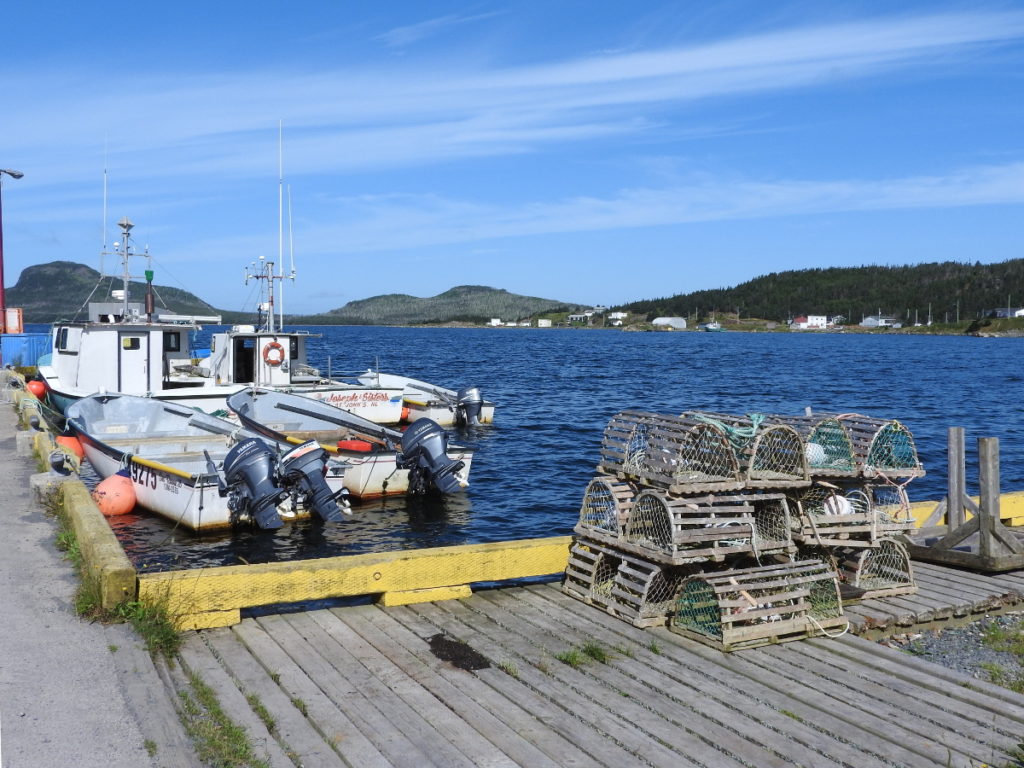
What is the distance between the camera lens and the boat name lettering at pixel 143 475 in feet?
46.8

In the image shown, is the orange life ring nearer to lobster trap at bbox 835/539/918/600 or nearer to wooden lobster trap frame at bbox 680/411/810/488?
wooden lobster trap frame at bbox 680/411/810/488

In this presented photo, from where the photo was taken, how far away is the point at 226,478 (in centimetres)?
1347

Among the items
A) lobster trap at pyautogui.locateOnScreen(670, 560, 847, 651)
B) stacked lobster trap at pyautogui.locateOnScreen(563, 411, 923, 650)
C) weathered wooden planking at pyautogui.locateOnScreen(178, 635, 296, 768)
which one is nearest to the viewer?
weathered wooden planking at pyautogui.locateOnScreen(178, 635, 296, 768)

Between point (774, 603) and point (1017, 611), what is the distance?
2931 mm

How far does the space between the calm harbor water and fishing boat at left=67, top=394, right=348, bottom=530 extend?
0.38 meters

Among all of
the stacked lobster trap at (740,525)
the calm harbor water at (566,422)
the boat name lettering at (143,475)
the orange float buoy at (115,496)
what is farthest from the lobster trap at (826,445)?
the orange float buoy at (115,496)

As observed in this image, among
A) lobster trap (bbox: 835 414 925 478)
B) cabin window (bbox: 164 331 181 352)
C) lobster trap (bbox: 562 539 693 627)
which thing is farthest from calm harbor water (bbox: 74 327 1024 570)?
cabin window (bbox: 164 331 181 352)

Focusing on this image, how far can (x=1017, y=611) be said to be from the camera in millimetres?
7914

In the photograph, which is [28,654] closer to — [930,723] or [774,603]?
[774,603]

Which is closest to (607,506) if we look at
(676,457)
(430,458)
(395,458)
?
(676,457)

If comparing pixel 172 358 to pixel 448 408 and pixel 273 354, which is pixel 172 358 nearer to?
pixel 273 354

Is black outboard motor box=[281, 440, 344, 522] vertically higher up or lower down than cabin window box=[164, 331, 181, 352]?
lower down

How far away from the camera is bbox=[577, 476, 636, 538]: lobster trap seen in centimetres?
743

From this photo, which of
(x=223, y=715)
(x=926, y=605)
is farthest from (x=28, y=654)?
(x=926, y=605)
